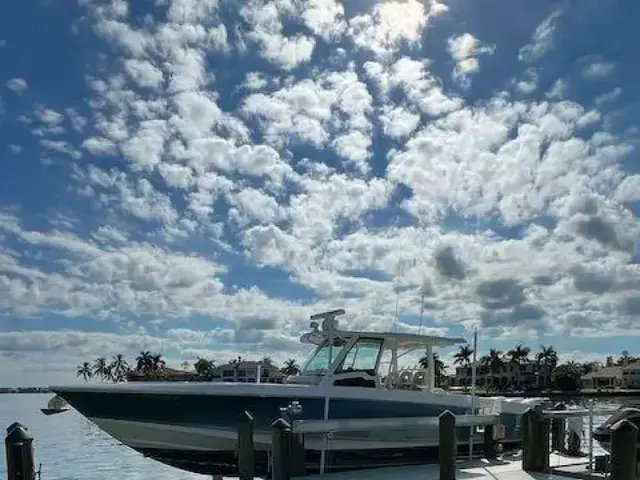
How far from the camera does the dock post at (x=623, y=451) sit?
9414 mm

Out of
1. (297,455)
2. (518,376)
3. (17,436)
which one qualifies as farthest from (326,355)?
(518,376)

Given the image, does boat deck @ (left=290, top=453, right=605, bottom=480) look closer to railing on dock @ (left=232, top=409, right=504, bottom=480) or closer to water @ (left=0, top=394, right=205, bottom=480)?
railing on dock @ (left=232, top=409, right=504, bottom=480)

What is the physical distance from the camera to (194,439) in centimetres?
1372

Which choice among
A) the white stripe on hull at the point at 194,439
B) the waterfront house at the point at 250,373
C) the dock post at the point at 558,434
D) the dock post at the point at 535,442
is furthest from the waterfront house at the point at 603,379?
the dock post at the point at 535,442

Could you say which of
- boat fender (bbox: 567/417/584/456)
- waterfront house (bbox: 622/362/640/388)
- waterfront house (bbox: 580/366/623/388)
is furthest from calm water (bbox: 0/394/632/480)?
waterfront house (bbox: 580/366/623/388)

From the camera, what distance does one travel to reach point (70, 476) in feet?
66.4

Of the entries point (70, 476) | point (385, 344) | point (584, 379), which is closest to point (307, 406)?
point (385, 344)

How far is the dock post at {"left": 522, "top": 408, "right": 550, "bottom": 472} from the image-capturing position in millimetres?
12203

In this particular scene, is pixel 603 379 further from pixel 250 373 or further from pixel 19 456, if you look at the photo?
pixel 19 456

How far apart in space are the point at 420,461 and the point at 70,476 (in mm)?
10595

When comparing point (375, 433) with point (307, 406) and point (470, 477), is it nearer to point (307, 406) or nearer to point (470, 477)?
point (307, 406)

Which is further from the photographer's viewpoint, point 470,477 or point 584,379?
point 584,379

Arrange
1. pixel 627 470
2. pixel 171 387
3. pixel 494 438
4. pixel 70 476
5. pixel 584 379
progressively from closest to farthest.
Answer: pixel 627 470 → pixel 171 387 → pixel 494 438 → pixel 70 476 → pixel 584 379

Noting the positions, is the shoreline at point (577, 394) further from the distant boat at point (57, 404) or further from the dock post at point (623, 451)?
the dock post at point (623, 451)
